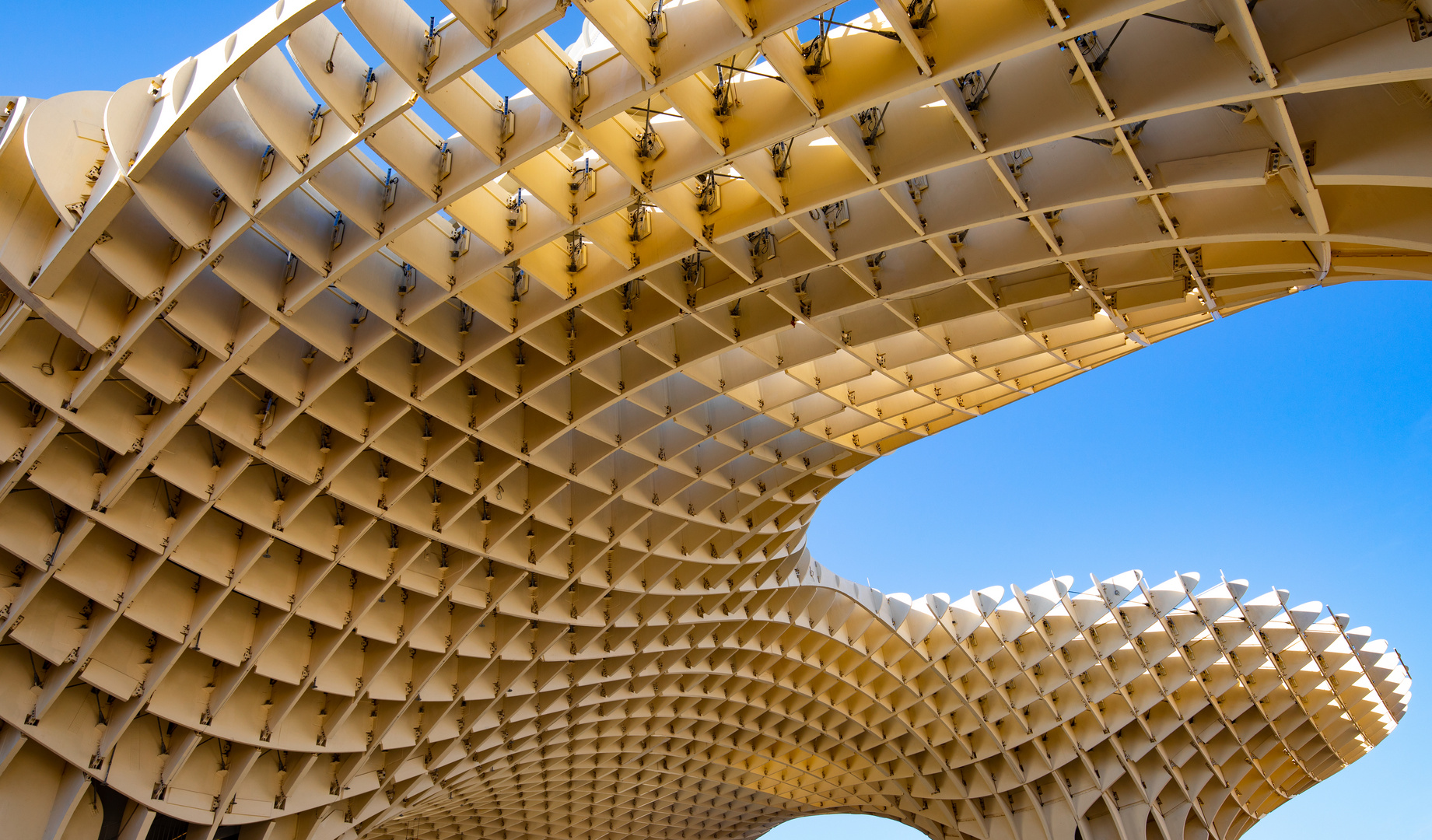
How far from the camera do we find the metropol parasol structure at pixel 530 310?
1417cm

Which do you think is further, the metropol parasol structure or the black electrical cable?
the metropol parasol structure

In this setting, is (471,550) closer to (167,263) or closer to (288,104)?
(167,263)

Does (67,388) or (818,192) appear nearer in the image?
(818,192)

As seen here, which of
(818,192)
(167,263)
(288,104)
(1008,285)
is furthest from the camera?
(1008,285)

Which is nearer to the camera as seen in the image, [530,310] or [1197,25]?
[1197,25]

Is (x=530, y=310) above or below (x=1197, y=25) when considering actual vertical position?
above

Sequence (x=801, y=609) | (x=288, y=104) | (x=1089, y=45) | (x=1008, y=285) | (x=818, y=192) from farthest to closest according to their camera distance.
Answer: (x=801, y=609)
(x=1008, y=285)
(x=818, y=192)
(x=288, y=104)
(x=1089, y=45)

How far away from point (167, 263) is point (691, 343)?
39.7 feet

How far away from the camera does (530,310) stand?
21.2m

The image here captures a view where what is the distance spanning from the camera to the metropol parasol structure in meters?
14.2

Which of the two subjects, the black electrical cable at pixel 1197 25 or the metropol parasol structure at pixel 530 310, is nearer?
the black electrical cable at pixel 1197 25

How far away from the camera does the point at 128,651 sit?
25.2 metres

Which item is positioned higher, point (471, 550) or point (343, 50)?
point (343, 50)

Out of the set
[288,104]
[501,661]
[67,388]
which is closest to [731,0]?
[288,104]
